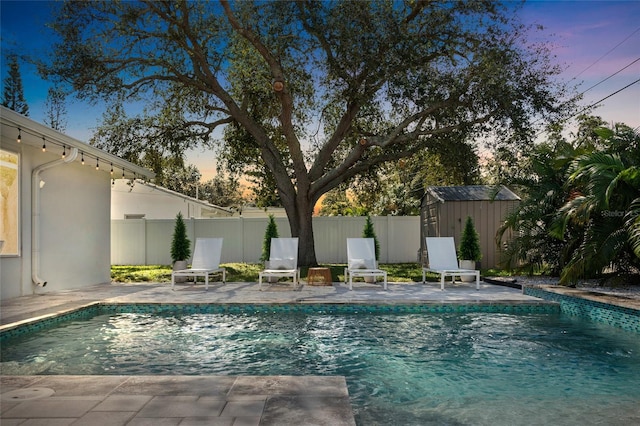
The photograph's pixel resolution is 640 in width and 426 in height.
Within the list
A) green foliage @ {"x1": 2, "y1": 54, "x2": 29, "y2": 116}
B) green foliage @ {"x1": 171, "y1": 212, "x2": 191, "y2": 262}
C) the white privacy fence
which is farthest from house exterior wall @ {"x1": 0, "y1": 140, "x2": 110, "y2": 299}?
green foliage @ {"x1": 2, "y1": 54, "x2": 29, "y2": 116}

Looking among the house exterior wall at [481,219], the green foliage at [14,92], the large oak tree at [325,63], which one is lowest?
the house exterior wall at [481,219]

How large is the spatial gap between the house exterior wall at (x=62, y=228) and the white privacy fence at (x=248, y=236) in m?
6.00

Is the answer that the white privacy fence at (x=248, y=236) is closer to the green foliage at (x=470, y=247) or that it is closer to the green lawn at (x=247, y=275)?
the green lawn at (x=247, y=275)

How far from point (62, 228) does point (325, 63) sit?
24.9 ft

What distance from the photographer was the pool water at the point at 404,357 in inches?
164

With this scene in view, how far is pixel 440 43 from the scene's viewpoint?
1341cm

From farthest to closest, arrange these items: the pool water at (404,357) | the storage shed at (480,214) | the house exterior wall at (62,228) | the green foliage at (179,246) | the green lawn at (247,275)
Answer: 1. the storage shed at (480,214)
2. the green foliage at (179,246)
3. the green lawn at (247,275)
4. the house exterior wall at (62,228)
5. the pool water at (404,357)

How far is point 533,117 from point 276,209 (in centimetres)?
1998

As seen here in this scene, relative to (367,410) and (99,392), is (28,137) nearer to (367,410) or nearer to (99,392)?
(99,392)

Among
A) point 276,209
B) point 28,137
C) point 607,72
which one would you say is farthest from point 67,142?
point 276,209

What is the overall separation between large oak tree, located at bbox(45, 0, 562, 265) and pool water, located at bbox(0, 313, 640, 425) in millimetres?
6504

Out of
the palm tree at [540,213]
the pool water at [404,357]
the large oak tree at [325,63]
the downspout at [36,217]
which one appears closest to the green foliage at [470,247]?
the palm tree at [540,213]

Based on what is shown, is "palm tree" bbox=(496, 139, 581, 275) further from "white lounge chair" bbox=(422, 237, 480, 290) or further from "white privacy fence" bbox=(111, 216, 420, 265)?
"white privacy fence" bbox=(111, 216, 420, 265)

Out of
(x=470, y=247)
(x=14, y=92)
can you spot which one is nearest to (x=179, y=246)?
(x=470, y=247)
